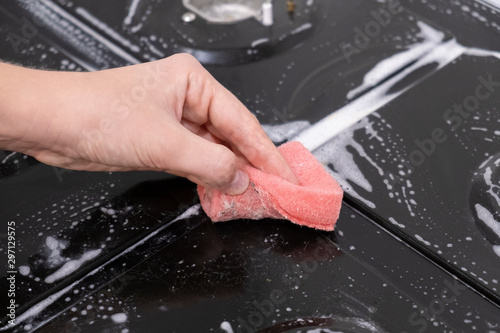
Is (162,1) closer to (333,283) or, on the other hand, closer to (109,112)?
(109,112)

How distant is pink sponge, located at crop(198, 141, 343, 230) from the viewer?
3.08 feet

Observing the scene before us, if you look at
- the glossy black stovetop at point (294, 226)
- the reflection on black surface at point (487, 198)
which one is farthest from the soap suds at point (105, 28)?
the reflection on black surface at point (487, 198)

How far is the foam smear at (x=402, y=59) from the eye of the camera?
47.9 inches

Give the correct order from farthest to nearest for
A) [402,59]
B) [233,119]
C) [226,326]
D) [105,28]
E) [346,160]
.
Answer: [105,28] < [402,59] < [346,160] < [233,119] < [226,326]

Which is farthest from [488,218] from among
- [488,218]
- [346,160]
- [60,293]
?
[60,293]

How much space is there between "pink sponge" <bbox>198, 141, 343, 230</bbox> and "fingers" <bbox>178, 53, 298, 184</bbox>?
0.09ft

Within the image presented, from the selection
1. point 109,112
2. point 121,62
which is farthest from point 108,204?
point 121,62

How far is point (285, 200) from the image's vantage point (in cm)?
94

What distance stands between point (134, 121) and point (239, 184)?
0.20 metres

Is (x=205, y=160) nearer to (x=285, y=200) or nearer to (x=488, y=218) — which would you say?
(x=285, y=200)

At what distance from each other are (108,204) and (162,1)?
63 centimetres

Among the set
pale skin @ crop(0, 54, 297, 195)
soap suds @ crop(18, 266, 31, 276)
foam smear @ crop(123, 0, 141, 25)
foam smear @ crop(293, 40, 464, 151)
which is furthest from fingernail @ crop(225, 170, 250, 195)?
foam smear @ crop(123, 0, 141, 25)

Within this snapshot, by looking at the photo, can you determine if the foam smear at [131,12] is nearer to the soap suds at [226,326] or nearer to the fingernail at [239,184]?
the fingernail at [239,184]

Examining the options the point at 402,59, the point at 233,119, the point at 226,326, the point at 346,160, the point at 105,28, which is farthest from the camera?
the point at 105,28
